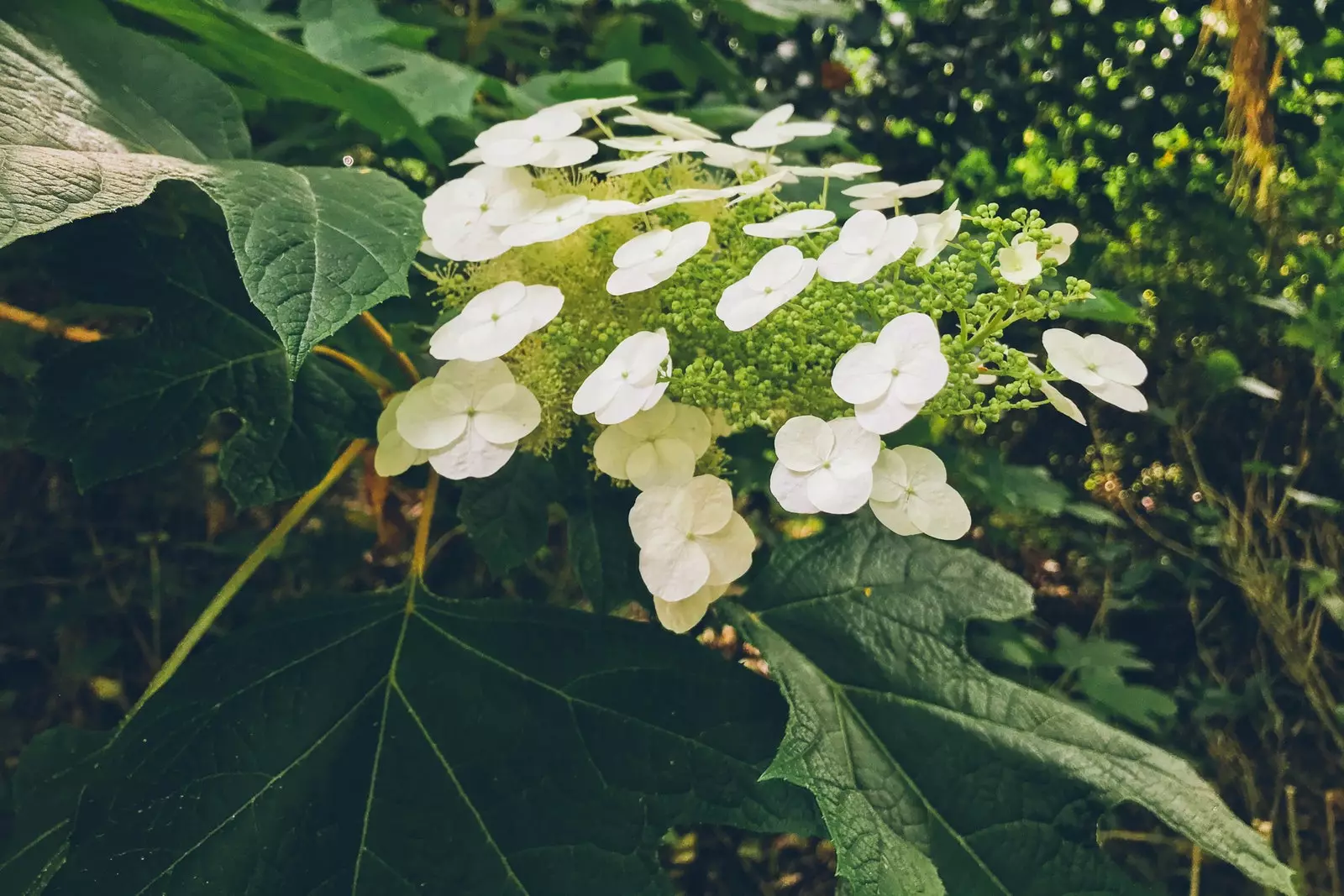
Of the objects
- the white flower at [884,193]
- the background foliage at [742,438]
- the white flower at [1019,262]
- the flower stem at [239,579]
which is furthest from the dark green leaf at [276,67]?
the white flower at [1019,262]

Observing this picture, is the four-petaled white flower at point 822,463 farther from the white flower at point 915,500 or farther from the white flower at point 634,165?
the white flower at point 634,165

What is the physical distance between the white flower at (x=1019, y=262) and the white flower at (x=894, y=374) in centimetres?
4

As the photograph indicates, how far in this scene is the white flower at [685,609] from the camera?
413 mm

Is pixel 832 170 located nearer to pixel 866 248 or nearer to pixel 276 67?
pixel 866 248

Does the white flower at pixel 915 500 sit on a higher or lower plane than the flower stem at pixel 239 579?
higher

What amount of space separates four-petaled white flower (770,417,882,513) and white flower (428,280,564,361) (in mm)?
141

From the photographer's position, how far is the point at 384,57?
0.76 m

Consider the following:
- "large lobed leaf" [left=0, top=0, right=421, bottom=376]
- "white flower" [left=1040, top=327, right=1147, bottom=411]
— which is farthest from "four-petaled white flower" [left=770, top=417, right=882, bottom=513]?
"large lobed leaf" [left=0, top=0, right=421, bottom=376]

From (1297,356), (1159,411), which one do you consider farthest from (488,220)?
(1297,356)

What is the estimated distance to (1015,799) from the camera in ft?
1.53

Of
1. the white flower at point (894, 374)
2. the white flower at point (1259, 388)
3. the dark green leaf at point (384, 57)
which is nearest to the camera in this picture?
the white flower at point (894, 374)

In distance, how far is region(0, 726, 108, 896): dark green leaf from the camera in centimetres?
48

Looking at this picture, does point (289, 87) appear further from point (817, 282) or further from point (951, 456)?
point (951, 456)

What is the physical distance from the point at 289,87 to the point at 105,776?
497 millimetres
